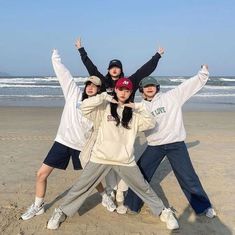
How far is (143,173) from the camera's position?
4.94 metres

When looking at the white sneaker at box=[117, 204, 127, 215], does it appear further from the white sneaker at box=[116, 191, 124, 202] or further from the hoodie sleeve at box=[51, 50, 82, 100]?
the hoodie sleeve at box=[51, 50, 82, 100]

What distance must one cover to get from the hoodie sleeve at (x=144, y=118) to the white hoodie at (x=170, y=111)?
1.32 ft

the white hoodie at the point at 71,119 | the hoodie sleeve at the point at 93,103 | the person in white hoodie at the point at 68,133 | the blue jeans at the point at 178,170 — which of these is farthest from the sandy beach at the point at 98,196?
the hoodie sleeve at the point at 93,103

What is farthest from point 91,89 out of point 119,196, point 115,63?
point 119,196

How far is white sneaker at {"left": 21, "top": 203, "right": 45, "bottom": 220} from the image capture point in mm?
4703

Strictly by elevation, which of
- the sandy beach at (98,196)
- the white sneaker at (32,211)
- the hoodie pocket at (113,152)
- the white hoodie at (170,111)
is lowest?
the sandy beach at (98,196)

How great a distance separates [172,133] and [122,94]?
885 mm

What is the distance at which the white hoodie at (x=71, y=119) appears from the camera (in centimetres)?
466

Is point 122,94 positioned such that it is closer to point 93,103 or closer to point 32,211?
point 93,103

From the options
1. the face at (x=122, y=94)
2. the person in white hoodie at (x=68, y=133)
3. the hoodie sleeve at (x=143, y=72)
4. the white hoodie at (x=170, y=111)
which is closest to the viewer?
the face at (x=122, y=94)

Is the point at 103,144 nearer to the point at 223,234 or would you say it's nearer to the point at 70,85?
the point at 70,85

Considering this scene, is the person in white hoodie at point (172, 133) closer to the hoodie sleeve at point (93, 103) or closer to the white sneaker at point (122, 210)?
the white sneaker at point (122, 210)

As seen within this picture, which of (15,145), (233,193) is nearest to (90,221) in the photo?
(233,193)

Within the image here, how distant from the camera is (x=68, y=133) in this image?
4.70 metres
